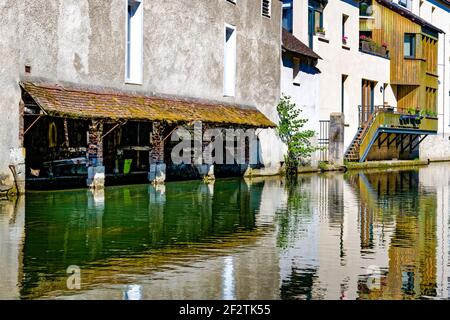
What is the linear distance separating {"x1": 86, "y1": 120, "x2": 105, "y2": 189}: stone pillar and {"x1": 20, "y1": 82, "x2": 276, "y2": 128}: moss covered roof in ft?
1.43

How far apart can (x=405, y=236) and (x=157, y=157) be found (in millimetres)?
12774

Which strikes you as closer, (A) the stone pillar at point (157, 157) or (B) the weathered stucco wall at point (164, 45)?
(B) the weathered stucco wall at point (164, 45)

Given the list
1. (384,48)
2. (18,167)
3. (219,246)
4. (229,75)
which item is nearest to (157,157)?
(18,167)

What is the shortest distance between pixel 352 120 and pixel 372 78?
3.90 meters

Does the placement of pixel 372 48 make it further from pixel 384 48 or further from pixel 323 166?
pixel 323 166

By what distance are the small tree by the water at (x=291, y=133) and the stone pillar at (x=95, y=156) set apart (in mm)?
13248

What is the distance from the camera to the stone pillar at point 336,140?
38.6m

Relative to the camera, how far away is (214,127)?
28.5m

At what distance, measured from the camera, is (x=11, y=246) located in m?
12.0

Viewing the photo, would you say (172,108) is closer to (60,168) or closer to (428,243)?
(60,168)

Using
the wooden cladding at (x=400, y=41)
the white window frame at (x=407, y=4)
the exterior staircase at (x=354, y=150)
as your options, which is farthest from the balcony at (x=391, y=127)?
the white window frame at (x=407, y=4)

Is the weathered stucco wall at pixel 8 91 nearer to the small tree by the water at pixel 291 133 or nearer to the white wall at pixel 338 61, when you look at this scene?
the small tree by the water at pixel 291 133
